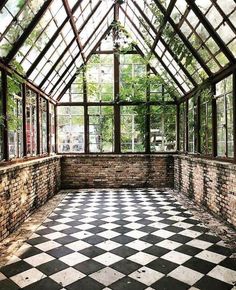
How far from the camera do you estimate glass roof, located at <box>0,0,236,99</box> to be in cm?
484

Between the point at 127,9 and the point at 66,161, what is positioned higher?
the point at 127,9

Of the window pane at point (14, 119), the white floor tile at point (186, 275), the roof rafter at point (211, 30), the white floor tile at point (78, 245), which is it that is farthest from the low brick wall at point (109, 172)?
the white floor tile at point (186, 275)

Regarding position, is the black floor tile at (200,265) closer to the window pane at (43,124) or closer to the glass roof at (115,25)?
the glass roof at (115,25)

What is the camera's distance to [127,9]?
8781 mm

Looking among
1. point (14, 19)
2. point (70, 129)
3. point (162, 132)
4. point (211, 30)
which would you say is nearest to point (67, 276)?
point (14, 19)

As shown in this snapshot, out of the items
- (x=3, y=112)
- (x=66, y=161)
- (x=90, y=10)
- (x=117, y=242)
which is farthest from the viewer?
(x=66, y=161)

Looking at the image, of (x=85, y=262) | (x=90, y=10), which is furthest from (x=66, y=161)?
(x=85, y=262)

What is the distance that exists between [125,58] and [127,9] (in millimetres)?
1718

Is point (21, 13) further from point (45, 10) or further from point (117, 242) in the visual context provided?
point (117, 242)

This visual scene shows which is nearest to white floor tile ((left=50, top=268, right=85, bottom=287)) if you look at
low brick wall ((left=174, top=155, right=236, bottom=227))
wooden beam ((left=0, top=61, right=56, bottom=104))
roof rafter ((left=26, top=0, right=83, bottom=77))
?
low brick wall ((left=174, top=155, right=236, bottom=227))

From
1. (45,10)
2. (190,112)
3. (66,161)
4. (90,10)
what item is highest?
(90,10)

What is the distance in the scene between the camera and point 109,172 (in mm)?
9859

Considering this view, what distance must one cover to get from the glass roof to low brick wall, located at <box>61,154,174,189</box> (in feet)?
7.80

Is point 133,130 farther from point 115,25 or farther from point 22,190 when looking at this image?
point 22,190
